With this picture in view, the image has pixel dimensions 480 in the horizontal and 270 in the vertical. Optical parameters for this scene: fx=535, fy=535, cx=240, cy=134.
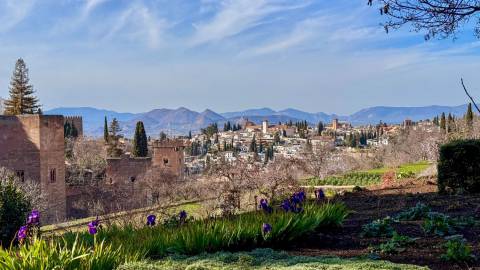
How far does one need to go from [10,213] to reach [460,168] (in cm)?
776

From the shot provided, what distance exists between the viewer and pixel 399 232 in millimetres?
5363

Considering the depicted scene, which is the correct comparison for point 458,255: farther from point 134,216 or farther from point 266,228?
point 134,216

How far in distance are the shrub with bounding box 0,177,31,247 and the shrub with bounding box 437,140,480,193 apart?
731 cm

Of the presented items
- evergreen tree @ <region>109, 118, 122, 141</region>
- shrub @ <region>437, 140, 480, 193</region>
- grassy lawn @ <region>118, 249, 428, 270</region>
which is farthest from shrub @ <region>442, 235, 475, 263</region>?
evergreen tree @ <region>109, 118, 122, 141</region>

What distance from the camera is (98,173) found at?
38188mm

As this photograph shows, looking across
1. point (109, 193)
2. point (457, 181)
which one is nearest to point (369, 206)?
point (457, 181)

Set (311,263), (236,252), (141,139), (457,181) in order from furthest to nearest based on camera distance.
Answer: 1. (141,139)
2. (457,181)
3. (236,252)
4. (311,263)

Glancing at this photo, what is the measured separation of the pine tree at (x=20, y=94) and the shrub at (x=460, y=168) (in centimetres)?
3945

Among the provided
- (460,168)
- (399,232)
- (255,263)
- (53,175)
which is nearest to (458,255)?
(399,232)

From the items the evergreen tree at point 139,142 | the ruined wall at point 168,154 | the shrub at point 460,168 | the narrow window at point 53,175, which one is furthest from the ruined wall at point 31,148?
the shrub at point 460,168

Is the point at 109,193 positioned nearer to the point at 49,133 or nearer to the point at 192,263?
the point at 49,133

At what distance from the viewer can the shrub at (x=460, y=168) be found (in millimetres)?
9031

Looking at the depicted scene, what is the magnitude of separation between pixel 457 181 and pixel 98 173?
1271 inches

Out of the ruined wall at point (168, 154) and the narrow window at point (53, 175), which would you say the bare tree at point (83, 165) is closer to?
the ruined wall at point (168, 154)
